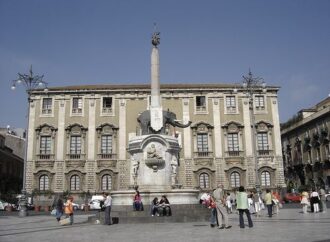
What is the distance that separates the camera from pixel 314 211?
20.1 meters

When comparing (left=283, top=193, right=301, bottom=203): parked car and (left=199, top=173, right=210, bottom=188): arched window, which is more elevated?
(left=199, top=173, right=210, bottom=188): arched window

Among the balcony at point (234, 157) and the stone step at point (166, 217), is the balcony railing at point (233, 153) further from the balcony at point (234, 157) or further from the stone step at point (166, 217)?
the stone step at point (166, 217)

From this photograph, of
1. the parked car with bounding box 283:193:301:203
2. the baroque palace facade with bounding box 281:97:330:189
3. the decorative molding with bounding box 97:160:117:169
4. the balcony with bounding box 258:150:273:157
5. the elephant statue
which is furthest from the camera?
the baroque palace facade with bounding box 281:97:330:189

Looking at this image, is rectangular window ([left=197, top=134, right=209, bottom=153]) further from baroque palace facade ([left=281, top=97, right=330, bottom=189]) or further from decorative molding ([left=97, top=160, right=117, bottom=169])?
baroque palace facade ([left=281, top=97, right=330, bottom=189])

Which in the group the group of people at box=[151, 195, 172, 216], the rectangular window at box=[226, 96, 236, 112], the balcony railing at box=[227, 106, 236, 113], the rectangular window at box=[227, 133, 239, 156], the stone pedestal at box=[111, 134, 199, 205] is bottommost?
the group of people at box=[151, 195, 172, 216]

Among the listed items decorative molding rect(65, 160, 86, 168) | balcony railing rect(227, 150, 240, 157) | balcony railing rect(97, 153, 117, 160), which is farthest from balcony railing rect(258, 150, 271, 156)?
decorative molding rect(65, 160, 86, 168)

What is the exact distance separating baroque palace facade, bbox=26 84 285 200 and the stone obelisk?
20.2 metres

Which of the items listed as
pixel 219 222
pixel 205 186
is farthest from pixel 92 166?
pixel 219 222

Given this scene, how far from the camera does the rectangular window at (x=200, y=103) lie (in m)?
42.4

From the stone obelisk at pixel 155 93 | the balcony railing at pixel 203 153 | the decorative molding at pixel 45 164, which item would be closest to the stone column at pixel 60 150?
the decorative molding at pixel 45 164

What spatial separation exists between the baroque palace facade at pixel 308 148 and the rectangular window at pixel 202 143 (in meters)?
12.6

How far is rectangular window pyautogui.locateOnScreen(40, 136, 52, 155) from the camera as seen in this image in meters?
41.1

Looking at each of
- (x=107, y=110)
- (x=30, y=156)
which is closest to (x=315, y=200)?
(x=107, y=110)

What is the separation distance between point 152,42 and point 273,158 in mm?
24647
